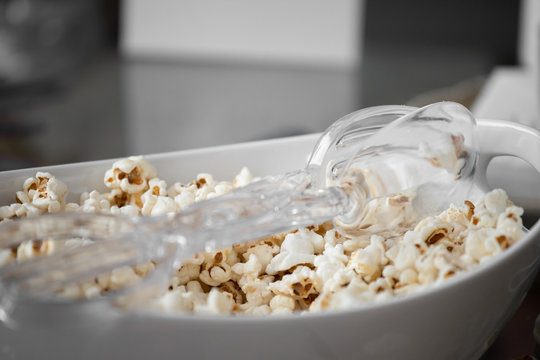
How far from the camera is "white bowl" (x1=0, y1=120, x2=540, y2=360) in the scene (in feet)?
1.03

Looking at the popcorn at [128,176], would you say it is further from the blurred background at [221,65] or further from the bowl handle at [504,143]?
the blurred background at [221,65]

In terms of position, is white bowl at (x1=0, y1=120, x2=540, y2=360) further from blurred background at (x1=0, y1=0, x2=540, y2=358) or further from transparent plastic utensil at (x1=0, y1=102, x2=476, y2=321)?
blurred background at (x1=0, y1=0, x2=540, y2=358)

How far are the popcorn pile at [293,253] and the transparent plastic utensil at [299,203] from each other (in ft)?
0.06

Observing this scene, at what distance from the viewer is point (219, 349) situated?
327 mm

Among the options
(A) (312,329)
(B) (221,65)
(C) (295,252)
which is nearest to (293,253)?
(C) (295,252)

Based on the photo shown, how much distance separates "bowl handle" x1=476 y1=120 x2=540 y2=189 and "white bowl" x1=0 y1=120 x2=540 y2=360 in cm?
12

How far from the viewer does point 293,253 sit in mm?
451

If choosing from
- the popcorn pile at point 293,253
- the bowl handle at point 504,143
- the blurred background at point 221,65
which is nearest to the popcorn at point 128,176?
the popcorn pile at point 293,253

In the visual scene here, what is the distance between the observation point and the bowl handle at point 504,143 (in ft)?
1.64

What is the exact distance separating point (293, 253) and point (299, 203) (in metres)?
0.04

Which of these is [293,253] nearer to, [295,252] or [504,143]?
[295,252]

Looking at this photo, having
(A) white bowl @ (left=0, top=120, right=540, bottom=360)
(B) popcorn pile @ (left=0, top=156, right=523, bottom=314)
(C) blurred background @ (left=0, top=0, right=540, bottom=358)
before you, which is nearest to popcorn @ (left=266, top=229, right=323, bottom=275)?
(B) popcorn pile @ (left=0, top=156, right=523, bottom=314)

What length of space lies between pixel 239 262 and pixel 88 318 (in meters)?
0.17

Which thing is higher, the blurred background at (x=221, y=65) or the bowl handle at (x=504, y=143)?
the bowl handle at (x=504, y=143)
